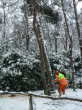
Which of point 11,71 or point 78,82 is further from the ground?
point 11,71

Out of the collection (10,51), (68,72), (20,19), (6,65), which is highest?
(20,19)

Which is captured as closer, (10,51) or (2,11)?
(10,51)

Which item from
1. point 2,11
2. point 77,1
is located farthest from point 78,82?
point 2,11

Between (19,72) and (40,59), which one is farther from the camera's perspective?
(19,72)

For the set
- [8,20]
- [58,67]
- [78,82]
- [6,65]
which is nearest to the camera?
[6,65]

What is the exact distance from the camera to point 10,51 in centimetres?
1088

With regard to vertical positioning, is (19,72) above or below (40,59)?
below

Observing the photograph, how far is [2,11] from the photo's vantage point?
16.7 m

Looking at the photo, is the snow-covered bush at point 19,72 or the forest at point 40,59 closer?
the forest at point 40,59

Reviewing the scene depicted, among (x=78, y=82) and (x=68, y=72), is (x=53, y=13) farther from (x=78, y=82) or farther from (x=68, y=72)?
(x=78, y=82)

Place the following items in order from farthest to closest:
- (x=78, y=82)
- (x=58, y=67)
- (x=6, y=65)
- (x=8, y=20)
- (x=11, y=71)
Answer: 1. (x=8, y=20)
2. (x=78, y=82)
3. (x=58, y=67)
4. (x=6, y=65)
5. (x=11, y=71)

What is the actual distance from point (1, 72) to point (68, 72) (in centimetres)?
681

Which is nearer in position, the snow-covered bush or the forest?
the forest

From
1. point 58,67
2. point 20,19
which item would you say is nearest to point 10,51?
point 58,67
